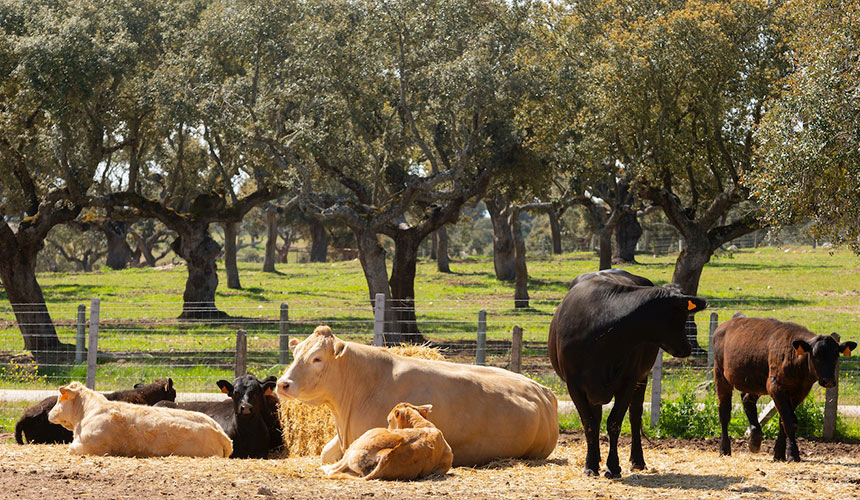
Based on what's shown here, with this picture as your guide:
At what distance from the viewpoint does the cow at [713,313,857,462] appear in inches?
401

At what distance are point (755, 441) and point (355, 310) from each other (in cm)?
2058

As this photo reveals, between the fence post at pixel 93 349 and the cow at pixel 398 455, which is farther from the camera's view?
the fence post at pixel 93 349

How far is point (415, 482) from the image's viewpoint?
8.31 m

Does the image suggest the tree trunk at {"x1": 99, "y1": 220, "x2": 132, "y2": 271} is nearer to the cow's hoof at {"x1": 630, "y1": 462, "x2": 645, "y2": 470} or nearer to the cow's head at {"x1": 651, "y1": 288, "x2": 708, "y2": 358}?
the cow's hoof at {"x1": 630, "y1": 462, "x2": 645, "y2": 470}

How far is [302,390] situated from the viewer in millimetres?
9461

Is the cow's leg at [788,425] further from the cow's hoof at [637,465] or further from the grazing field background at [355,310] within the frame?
the grazing field background at [355,310]

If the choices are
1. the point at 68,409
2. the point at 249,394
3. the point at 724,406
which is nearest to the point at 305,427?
the point at 249,394

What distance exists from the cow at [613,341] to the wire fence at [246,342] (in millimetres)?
4281

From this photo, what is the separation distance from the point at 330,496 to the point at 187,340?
687 inches

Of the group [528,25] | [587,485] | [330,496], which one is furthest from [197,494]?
[528,25]

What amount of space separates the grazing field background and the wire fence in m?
0.06

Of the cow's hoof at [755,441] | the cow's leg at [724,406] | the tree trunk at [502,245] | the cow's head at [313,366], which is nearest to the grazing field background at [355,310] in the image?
the tree trunk at [502,245]

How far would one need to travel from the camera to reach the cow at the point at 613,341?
864cm

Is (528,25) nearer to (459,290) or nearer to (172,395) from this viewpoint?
(459,290)
